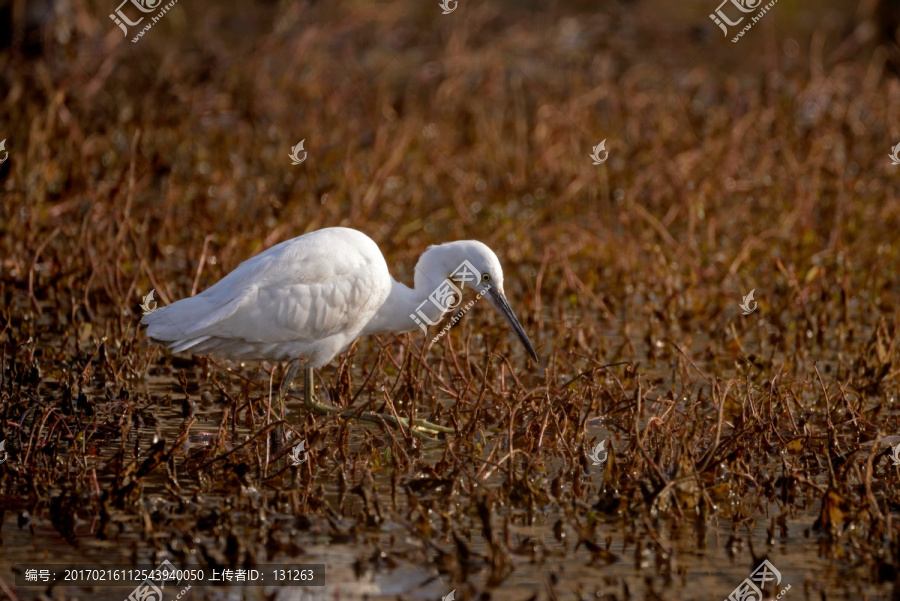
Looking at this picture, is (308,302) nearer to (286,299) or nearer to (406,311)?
(286,299)

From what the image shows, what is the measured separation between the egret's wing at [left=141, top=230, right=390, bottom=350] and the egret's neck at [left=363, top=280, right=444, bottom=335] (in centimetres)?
13

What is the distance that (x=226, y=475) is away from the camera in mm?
4613

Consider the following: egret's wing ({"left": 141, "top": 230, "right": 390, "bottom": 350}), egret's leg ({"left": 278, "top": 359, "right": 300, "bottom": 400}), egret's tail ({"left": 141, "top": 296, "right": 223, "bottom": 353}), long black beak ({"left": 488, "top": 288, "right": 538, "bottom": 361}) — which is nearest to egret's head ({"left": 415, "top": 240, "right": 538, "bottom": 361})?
long black beak ({"left": 488, "top": 288, "right": 538, "bottom": 361})

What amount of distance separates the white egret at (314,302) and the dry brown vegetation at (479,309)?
19 centimetres

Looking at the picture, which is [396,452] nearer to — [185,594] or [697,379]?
[185,594]

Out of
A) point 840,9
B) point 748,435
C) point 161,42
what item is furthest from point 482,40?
point 748,435

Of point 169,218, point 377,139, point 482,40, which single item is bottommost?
point 169,218

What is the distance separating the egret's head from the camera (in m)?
5.64

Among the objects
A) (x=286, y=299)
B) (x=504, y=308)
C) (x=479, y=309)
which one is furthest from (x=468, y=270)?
(x=479, y=309)

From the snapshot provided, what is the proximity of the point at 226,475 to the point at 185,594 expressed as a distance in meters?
0.94

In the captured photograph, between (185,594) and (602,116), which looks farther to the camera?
(602,116)

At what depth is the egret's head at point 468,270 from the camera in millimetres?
5637

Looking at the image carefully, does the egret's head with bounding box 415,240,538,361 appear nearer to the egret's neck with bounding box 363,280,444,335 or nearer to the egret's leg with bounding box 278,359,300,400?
the egret's neck with bounding box 363,280,444,335

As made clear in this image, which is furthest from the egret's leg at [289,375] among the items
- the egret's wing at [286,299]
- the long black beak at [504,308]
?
the long black beak at [504,308]
